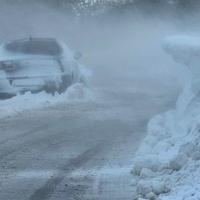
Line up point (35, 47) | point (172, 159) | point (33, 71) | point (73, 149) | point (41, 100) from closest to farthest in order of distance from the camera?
point (172, 159), point (73, 149), point (41, 100), point (33, 71), point (35, 47)

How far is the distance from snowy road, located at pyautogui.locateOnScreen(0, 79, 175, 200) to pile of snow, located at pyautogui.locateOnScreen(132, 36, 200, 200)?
23cm

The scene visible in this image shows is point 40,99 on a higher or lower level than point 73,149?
lower

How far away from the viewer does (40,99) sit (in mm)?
14562

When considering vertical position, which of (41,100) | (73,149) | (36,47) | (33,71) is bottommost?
(41,100)

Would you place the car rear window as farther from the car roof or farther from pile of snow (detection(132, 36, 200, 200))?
pile of snow (detection(132, 36, 200, 200))

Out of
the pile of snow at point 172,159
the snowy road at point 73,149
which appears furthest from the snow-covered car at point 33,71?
the pile of snow at point 172,159

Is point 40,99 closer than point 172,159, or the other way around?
point 172,159

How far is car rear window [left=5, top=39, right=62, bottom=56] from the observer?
15867 millimetres

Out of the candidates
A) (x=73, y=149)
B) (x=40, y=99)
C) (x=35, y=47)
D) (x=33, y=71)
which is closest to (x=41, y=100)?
(x=40, y=99)

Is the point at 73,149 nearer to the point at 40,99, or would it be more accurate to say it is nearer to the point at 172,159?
the point at 172,159

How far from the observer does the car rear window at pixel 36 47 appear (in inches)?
625

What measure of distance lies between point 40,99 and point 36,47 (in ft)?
6.56

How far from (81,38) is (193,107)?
89.5ft

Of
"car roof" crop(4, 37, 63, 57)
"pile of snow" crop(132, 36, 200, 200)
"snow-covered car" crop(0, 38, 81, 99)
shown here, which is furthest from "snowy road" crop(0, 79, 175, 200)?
"car roof" crop(4, 37, 63, 57)
